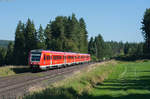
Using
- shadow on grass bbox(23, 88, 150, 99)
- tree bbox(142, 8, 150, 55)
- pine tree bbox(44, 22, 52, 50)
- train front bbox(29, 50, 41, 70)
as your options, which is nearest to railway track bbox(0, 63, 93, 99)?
shadow on grass bbox(23, 88, 150, 99)

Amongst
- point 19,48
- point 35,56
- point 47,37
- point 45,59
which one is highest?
point 47,37

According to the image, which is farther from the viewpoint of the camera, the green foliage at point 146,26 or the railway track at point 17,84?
the green foliage at point 146,26

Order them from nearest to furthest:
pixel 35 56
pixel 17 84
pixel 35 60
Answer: pixel 17 84 → pixel 35 60 → pixel 35 56

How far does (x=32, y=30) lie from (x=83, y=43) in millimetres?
23394

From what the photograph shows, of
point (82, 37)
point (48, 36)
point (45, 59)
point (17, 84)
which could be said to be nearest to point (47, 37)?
point (48, 36)

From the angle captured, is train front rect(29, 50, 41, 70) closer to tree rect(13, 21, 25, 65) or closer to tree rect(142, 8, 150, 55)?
tree rect(13, 21, 25, 65)

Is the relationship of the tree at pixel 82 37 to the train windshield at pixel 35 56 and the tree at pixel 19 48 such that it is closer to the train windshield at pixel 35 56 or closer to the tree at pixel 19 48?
the tree at pixel 19 48

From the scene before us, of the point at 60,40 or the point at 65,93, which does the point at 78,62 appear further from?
the point at 65,93

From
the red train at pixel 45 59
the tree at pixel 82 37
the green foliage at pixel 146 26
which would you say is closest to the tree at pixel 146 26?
the green foliage at pixel 146 26

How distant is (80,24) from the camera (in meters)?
105

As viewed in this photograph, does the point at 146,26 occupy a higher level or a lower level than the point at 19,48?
higher

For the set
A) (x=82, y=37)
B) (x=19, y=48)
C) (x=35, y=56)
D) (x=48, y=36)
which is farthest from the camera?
(x=82, y=37)

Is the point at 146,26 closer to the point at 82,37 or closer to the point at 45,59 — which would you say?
the point at 82,37

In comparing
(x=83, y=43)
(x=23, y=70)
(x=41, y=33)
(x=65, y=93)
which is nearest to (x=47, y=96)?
(x=65, y=93)
